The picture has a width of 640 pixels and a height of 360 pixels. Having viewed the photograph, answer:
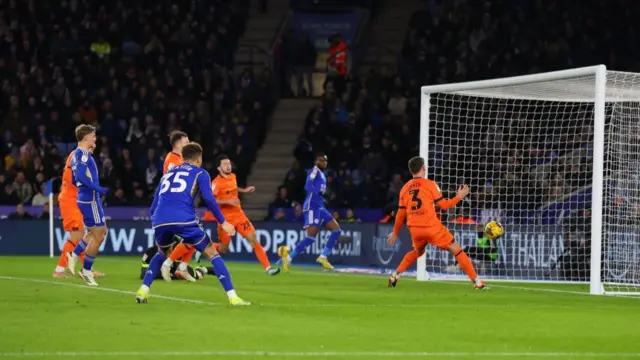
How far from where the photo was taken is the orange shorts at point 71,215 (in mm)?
18047

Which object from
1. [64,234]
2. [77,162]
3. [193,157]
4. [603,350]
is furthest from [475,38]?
[603,350]

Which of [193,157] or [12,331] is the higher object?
[193,157]

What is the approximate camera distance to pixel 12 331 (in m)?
10.7

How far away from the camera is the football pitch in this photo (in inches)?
380

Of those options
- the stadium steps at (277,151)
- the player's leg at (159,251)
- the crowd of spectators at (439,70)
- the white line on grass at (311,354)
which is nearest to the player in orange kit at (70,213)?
the player's leg at (159,251)

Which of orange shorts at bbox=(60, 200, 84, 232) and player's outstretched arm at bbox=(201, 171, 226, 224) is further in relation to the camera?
orange shorts at bbox=(60, 200, 84, 232)

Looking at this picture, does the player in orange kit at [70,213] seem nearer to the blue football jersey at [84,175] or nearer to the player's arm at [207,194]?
the blue football jersey at [84,175]

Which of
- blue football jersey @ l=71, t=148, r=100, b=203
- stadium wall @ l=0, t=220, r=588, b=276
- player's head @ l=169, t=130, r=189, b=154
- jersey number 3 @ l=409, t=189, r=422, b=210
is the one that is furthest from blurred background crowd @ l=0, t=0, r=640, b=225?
blue football jersey @ l=71, t=148, r=100, b=203

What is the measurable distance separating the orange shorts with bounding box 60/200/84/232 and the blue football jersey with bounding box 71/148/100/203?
118cm

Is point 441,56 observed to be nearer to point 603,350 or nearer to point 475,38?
point 475,38

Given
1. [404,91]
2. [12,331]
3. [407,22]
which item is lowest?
[12,331]

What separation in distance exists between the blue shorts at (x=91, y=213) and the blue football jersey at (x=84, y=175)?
0.17 ft

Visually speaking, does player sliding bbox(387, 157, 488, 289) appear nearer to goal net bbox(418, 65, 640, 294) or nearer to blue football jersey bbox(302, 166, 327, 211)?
goal net bbox(418, 65, 640, 294)

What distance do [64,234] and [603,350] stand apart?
19.4 m
